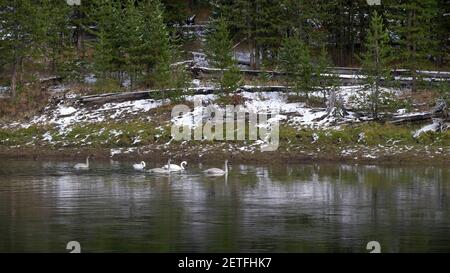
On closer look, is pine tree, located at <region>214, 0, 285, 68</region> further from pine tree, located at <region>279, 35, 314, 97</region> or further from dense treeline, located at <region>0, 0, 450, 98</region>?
pine tree, located at <region>279, 35, 314, 97</region>

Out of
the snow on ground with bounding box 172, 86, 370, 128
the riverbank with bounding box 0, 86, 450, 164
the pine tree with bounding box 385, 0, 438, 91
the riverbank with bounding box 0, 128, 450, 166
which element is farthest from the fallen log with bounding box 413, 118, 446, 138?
the pine tree with bounding box 385, 0, 438, 91

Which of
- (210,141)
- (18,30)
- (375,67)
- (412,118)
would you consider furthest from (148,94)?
(412,118)

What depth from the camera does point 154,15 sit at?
57594 mm

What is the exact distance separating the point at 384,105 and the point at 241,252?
33266 millimetres

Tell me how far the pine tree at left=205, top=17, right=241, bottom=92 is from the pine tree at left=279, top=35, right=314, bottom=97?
3.39 m

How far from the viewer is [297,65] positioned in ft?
177

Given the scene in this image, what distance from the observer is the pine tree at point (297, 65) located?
5300 centimetres

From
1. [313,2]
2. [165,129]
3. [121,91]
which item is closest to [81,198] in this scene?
[165,129]

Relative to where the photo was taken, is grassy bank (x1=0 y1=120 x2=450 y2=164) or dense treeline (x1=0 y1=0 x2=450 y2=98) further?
dense treeline (x1=0 y1=0 x2=450 y2=98)

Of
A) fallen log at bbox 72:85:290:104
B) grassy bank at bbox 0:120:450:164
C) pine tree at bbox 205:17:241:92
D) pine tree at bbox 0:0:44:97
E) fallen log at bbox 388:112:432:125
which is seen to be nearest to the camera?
grassy bank at bbox 0:120:450:164

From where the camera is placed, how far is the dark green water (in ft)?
68.8

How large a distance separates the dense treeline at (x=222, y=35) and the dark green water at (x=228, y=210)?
17008 mm

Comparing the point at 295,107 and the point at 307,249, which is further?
the point at 295,107

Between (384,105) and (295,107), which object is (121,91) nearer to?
(295,107)
